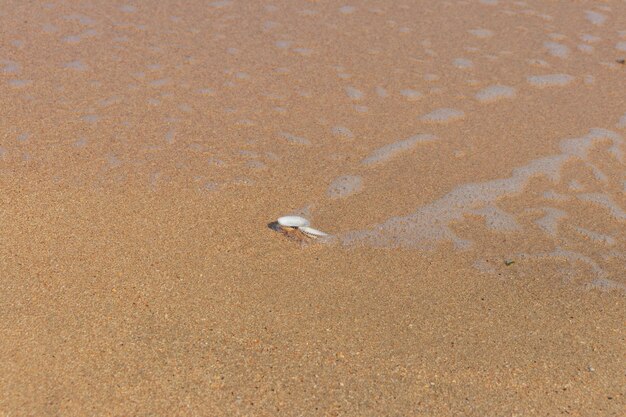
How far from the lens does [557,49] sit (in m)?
4.28

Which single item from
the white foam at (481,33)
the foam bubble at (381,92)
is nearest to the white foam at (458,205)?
the foam bubble at (381,92)

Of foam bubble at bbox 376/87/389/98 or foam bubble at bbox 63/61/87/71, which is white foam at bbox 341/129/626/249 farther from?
foam bubble at bbox 63/61/87/71

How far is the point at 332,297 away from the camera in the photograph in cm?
230

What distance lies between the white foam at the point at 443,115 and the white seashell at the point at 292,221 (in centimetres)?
112

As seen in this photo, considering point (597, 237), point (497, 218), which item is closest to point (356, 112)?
point (497, 218)

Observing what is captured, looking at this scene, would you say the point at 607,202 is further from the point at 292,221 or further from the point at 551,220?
the point at 292,221

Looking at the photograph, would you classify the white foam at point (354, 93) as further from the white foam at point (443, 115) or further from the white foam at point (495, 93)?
the white foam at point (495, 93)

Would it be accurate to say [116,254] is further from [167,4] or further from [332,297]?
[167,4]

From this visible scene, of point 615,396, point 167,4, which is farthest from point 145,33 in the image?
point 615,396

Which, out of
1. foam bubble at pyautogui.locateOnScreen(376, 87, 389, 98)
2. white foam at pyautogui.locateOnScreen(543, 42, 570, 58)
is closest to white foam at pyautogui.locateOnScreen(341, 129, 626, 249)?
foam bubble at pyautogui.locateOnScreen(376, 87, 389, 98)

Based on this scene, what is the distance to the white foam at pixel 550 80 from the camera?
12.7ft

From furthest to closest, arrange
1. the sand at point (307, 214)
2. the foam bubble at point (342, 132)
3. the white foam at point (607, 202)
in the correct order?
the foam bubble at point (342, 132), the white foam at point (607, 202), the sand at point (307, 214)

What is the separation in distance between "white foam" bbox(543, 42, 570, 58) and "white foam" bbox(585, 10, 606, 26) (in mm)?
530

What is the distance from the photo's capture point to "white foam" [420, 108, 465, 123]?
11.4ft
